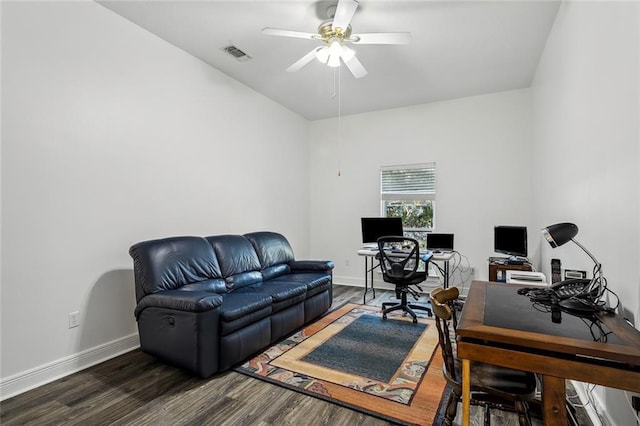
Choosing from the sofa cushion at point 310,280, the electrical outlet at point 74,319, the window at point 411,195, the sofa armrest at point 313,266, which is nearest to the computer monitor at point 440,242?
the window at point 411,195

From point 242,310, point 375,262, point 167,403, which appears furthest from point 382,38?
point 375,262

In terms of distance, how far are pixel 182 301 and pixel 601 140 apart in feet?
9.92

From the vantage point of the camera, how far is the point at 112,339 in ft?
9.12

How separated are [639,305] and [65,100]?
395 cm

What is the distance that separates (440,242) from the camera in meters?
4.57

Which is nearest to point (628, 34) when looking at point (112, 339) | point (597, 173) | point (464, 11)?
point (597, 173)

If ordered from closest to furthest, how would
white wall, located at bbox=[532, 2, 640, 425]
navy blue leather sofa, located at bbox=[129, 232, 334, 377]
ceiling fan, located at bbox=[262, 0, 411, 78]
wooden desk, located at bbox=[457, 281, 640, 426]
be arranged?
1. wooden desk, located at bbox=[457, 281, 640, 426]
2. white wall, located at bbox=[532, 2, 640, 425]
3. navy blue leather sofa, located at bbox=[129, 232, 334, 377]
4. ceiling fan, located at bbox=[262, 0, 411, 78]

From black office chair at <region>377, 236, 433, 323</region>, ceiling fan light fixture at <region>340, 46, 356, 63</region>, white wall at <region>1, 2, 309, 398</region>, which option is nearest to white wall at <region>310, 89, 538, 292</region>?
black office chair at <region>377, 236, 433, 323</region>

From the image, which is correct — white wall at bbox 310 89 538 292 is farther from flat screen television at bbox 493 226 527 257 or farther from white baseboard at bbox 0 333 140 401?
white baseboard at bbox 0 333 140 401

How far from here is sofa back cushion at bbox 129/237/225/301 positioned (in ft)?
8.71

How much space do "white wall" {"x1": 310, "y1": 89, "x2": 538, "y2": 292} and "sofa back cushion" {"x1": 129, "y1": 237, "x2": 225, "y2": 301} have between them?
2.94 m

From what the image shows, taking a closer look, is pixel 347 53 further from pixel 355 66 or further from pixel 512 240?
pixel 512 240

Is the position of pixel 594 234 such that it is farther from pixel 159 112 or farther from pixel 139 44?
pixel 139 44

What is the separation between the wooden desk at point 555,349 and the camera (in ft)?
3.58
